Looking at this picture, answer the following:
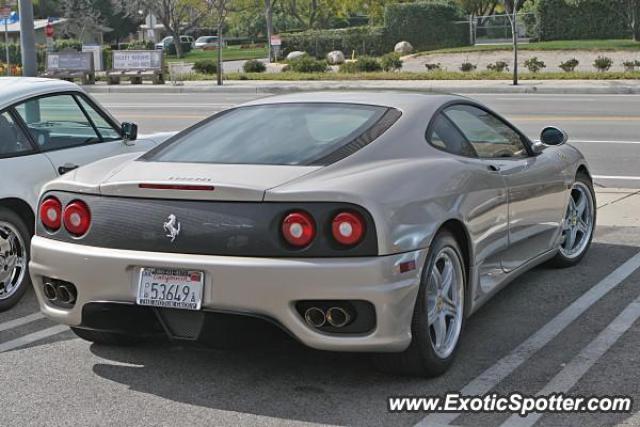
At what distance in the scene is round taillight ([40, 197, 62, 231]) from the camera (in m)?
5.02

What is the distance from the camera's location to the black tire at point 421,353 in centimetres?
466

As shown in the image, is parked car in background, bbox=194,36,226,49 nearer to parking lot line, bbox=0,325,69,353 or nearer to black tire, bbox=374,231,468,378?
parking lot line, bbox=0,325,69,353

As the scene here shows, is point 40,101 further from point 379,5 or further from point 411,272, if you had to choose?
point 379,5

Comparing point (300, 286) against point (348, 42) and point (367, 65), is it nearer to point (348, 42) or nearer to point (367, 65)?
point (367, 65)

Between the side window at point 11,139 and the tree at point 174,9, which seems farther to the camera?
the tree at point 174,9

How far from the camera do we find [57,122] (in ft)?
23.9

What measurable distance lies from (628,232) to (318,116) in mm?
3981

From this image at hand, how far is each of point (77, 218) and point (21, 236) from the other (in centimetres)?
166

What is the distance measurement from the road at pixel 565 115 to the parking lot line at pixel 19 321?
7295 mm

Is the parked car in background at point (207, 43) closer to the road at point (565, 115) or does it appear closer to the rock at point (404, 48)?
the rock at point (404, 48)
